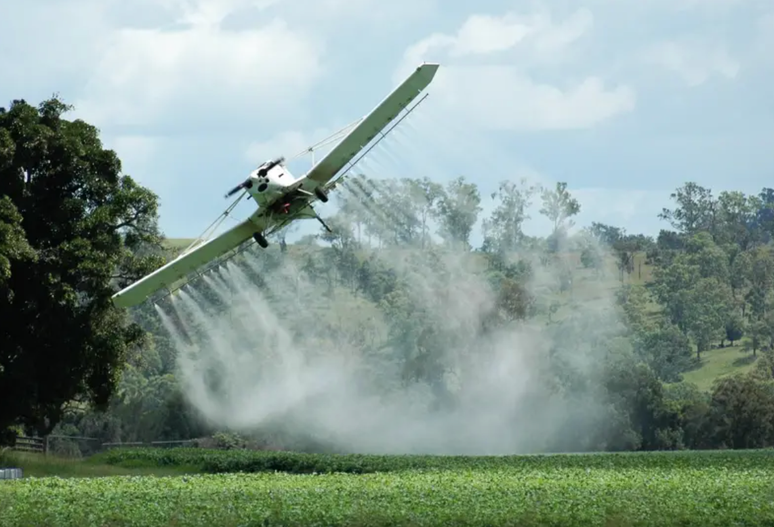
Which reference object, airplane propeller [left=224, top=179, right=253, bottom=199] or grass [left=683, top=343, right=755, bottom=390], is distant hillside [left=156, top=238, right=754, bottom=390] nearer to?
grass [left=683, top=343, right=755, bottom=390]

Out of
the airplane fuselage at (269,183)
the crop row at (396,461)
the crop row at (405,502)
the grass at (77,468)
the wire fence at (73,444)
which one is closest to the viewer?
the crop row at (405,502)

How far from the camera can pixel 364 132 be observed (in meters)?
45.9

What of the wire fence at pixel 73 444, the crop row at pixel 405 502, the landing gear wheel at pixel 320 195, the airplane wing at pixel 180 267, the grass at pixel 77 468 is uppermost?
the landing gear wheel at pixel 320 195

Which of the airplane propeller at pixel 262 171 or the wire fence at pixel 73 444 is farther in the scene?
the wire fence at pixel 73 444

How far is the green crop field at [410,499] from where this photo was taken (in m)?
29.7

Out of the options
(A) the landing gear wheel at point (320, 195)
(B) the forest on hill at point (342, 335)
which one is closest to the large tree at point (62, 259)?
(B) the forest on hill at point (342, 335)

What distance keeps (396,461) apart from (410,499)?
23.7 m

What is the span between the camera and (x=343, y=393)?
76.2 meters

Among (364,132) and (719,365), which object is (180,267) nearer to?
(364,132)

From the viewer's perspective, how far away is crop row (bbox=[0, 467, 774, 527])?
29.7 metres

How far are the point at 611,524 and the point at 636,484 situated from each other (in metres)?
6.33

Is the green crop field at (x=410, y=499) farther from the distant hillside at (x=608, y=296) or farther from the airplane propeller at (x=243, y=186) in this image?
the distant hillside at (x=608, y=296)

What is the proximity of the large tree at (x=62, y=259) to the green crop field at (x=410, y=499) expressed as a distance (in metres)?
12.9

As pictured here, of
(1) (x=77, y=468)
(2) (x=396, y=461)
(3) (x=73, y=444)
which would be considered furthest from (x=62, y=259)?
(3) (x=73, y=444)
